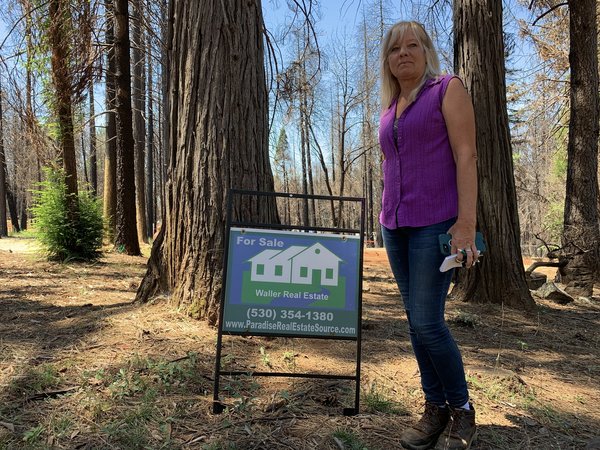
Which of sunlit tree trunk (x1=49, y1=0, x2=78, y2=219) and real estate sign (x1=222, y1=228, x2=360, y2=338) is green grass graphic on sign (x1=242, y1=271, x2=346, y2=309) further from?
sunlit tree trunk (x1=49, y1=0, x2=78, y2=219)

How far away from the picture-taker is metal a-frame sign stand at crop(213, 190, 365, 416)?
2.71 m

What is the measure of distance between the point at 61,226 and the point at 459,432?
26.4 ft

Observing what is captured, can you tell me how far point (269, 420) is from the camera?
2521mm

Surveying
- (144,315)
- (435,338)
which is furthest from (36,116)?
(435,338)

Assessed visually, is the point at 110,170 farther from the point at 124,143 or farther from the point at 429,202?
→ the point at 429,202

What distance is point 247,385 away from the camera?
9.53 ft

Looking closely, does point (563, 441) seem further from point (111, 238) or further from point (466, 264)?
point (111, 238)

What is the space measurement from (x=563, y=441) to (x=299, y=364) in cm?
167

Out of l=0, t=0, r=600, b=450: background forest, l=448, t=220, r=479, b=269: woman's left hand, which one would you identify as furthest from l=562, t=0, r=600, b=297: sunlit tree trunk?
l=448, t=220, r=479, b=269: woman's left hand

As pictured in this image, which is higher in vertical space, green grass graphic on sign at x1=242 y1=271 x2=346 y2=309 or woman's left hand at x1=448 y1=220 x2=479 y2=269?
woman's left hand at x1=448 y1=220 x2=479 y2=269

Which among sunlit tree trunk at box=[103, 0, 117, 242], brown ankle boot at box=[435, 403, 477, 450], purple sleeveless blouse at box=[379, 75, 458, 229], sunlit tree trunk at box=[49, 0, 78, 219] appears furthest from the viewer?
sunlit tree trunk at box=[103, 0, 117, 242]

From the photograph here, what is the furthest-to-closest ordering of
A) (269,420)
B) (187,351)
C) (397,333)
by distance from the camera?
(397,333), (187,351), (269,420)

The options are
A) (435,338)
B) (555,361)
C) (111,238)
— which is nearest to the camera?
(435,338)

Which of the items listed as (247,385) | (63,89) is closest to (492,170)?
(247,385)
